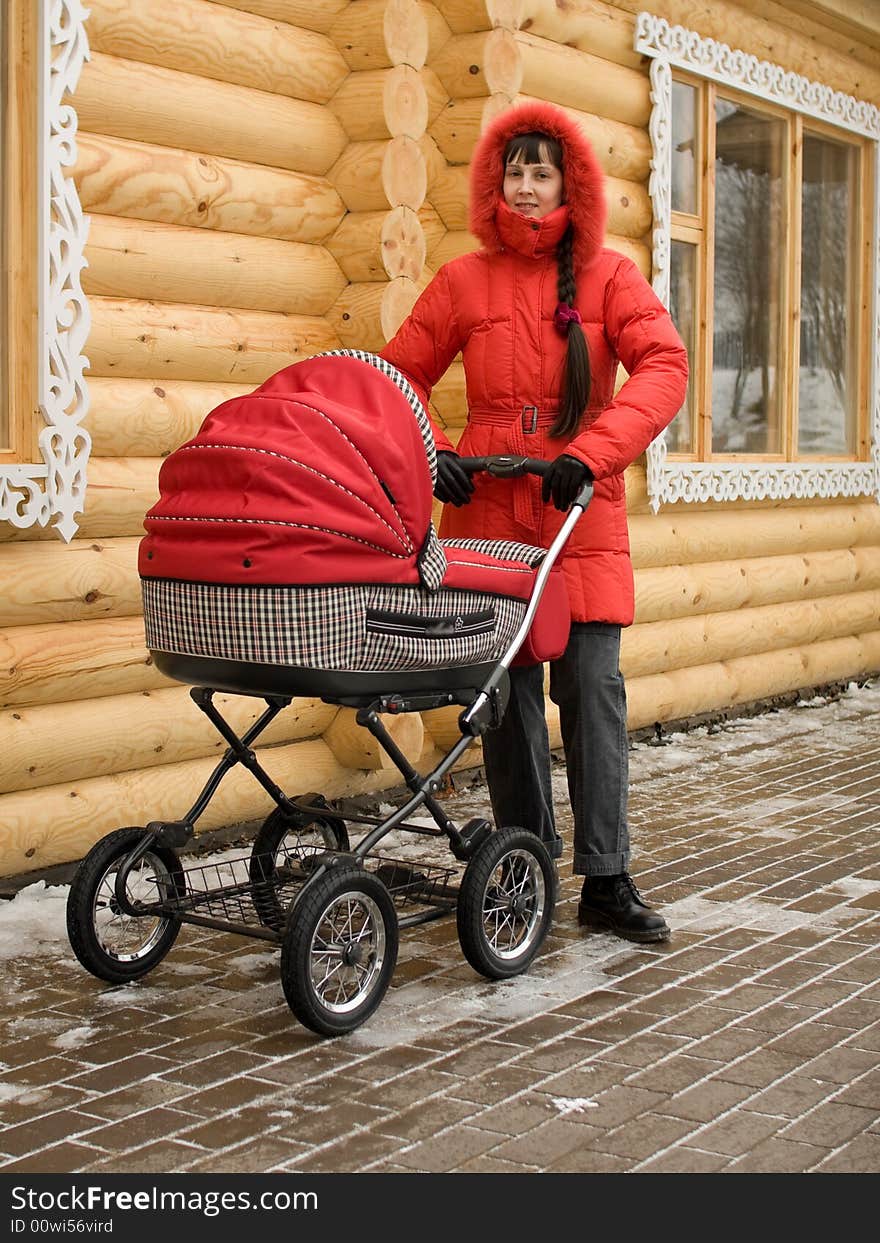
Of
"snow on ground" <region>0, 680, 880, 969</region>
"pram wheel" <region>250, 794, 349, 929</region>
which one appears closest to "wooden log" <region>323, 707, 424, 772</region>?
"snow on ground" <region>0, 680, 880, 969</region>

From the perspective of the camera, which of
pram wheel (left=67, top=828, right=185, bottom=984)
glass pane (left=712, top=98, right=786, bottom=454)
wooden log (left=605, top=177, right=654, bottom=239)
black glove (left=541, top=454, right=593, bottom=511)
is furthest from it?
glass pane (left=712, top=98, right=786, bottom=454)

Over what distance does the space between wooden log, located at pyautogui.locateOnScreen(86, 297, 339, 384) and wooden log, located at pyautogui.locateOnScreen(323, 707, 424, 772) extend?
4.10 feet

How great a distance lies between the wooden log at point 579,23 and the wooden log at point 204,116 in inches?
35.8

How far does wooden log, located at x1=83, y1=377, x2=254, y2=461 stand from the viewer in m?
5.20

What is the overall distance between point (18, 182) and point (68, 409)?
65 centimetres

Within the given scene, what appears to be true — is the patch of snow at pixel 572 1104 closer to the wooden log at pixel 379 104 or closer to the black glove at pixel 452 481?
the black glove at pixel 452 481

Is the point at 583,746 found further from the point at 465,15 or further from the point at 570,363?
the point at 465,15

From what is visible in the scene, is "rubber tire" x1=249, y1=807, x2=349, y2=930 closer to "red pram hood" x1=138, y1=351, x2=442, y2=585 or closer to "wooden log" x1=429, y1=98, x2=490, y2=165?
"red pram hood" x1=138, y1=351, x2=442, y2=585

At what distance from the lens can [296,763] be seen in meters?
5.95

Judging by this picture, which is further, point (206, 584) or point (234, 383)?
point (234, 383)

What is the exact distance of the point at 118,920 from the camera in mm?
4273

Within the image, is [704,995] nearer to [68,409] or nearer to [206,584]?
[206,584]

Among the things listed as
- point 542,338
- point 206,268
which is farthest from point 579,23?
point 542,338
